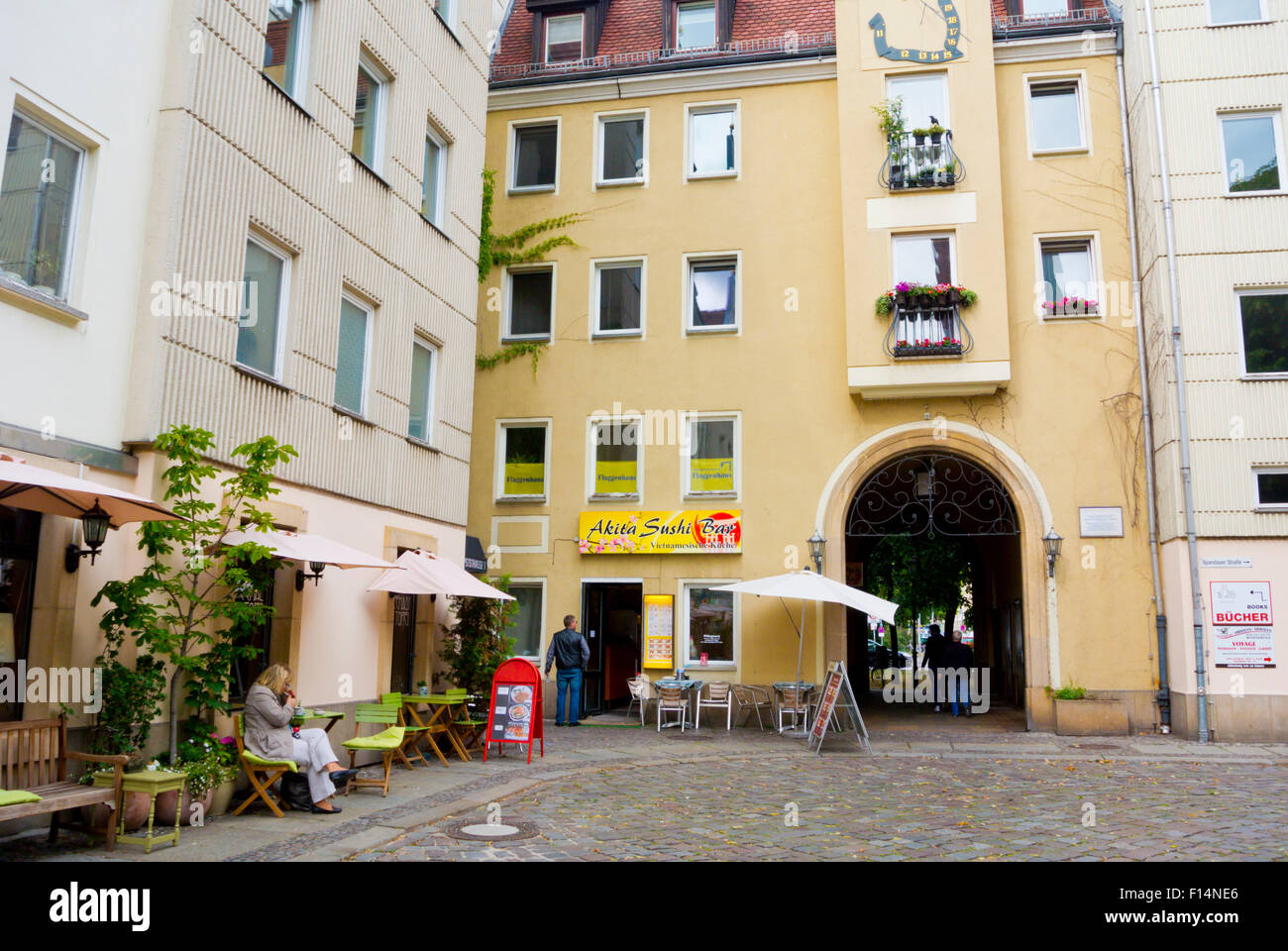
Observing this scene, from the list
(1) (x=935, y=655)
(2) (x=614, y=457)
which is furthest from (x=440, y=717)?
(1) (x=935, y=655)

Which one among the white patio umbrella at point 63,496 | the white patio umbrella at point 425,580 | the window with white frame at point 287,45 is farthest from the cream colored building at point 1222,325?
the white patio umbrella at point 63,496

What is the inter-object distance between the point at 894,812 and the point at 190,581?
22.2 ft

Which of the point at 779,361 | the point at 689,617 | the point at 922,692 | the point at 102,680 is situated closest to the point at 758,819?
the point at 102,680

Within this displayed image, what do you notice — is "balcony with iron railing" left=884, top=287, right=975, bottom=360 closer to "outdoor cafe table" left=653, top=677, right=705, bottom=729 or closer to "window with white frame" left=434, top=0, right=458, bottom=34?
"outdoor cafe table" left=653, top=677, right=705, bottom=729

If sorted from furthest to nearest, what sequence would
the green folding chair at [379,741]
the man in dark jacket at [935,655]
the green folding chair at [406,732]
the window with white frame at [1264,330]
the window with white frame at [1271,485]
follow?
the man in dark jacket at [935,655] → the window with white frame at [1264,330] → the window with white frame at [1271,485] → the green folding chair at [406,732] → the green folding chair at [379,741]

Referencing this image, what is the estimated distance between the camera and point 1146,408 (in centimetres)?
1764

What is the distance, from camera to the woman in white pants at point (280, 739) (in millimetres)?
9094

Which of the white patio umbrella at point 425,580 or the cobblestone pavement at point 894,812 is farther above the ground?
the white patio umbrella at point 425,580

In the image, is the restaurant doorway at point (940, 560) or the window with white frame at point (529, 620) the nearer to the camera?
the window with white frame at point (529, 620)

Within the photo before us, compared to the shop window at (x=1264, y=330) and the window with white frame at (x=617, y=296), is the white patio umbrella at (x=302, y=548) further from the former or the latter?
the shop window at (x=1264, y=330)

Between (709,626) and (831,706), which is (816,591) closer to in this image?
(831,706)

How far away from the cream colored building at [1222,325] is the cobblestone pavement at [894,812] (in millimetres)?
2676

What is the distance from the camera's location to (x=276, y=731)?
361 inches

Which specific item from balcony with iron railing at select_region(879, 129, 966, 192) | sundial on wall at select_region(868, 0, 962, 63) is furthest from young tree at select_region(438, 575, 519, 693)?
sundial on wall at select_region(868, 0, 962, 63)
